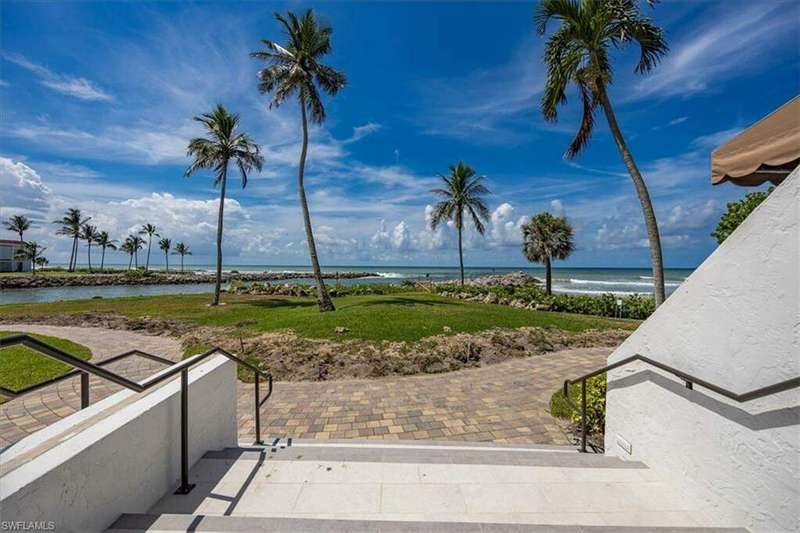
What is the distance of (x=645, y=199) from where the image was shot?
7098 mm

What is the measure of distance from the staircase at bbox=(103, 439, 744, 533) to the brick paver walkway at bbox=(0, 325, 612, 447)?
3.93 ft

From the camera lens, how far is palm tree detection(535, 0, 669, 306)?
6.93m

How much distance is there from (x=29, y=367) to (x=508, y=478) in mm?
8710

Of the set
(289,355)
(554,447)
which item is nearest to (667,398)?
(554,447)

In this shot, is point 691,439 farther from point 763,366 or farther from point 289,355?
point 289,355

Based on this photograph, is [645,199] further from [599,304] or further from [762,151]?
[599,304]

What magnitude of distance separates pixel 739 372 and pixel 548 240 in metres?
21.0

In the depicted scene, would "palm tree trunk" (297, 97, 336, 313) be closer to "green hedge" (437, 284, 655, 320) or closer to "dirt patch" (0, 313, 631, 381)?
"dirt patch" (0, 313, 631, 381)

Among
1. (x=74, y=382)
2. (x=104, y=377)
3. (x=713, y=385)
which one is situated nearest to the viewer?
(x=104, y=377)

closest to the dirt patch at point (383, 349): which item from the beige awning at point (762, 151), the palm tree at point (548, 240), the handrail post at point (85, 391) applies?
the handrail post at point (85, 391)

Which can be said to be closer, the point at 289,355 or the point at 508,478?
the point at 508,478

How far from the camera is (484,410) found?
→ 479 cm

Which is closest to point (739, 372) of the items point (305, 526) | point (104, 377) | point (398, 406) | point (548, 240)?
point (305, 526)

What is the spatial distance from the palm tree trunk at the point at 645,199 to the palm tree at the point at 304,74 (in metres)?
9.44
